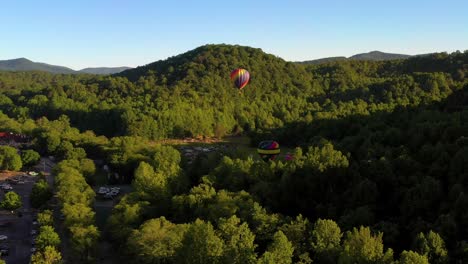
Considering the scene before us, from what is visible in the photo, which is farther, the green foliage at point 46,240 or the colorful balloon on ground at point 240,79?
the colorful balloon on ground at point 240,79

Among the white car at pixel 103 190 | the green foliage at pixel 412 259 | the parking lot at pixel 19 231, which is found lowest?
the parking lot at pixel 19 231

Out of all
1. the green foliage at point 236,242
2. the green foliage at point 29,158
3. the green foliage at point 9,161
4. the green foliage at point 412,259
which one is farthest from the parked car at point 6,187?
the green foliage at point 412,259

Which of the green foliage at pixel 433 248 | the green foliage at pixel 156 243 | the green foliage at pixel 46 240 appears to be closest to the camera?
the green foliage at pixel 433 248

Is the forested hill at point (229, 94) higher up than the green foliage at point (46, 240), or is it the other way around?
the forested hill at point (229, 94)

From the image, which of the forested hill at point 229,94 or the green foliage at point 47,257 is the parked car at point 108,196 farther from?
the forested hill at point 229,94

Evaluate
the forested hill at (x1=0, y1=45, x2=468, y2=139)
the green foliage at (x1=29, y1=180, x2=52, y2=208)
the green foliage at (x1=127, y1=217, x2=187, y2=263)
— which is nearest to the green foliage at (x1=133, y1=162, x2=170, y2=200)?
the green foliage at (x1=127, y1=217, x2=187, y2=263)

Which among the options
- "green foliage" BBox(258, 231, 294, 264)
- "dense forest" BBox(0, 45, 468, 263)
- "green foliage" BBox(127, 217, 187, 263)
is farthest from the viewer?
"green foliage" BBox(127, 217, 187, 263)

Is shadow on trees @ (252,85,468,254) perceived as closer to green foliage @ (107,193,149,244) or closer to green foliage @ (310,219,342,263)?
green foliage @ (310,219,342,263)

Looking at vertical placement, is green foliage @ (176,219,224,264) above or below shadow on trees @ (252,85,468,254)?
below

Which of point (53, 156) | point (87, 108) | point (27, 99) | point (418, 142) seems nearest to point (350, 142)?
point (418, 142)
